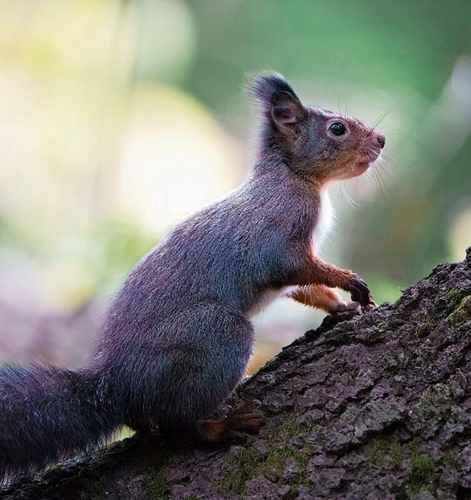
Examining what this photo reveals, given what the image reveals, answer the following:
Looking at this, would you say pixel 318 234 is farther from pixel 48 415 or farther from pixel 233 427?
pixel 48 415

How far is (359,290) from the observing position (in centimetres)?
289

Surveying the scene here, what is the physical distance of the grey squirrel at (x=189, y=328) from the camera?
2.22m

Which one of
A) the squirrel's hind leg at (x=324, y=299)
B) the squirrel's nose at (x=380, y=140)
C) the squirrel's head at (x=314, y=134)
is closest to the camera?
the squirrel's hind leg at (x=324, y=299)

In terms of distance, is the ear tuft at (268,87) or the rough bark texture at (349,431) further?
the ear tuft at (268,87)

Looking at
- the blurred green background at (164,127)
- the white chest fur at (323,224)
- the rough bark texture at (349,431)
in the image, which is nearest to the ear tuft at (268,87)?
the white chest fur at (323,224)

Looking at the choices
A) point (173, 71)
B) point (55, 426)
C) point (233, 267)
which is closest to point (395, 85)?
point (173, 71)

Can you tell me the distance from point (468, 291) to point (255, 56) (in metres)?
4.38

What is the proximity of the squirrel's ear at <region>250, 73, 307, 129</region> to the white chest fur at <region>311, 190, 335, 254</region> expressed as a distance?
372mm

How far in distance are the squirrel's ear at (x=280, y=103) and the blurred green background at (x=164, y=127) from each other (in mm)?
1954

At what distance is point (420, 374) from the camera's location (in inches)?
87.3

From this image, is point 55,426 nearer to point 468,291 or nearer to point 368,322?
point 368,322

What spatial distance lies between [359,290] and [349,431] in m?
0.84

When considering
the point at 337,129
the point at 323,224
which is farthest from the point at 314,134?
the point at 323,224

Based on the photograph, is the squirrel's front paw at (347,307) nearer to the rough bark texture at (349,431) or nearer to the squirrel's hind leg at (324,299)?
the squirrel's hind leg at (324,299)
